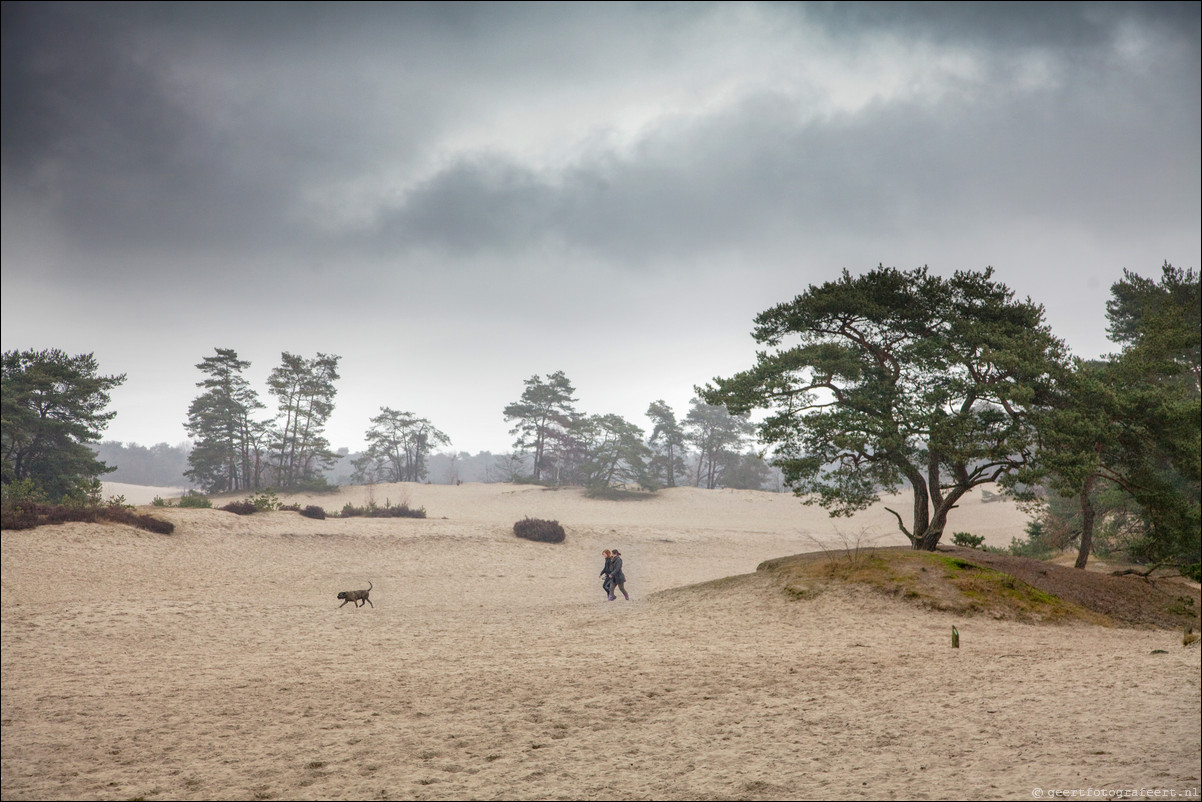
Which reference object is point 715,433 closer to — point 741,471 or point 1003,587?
point 741,471

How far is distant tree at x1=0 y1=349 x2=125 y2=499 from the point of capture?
23.8 m

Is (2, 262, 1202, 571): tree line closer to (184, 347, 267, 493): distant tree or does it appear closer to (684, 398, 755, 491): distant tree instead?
(184, 347, 267, 493): distant tree

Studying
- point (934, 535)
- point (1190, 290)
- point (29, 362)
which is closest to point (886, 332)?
point (934, 535)

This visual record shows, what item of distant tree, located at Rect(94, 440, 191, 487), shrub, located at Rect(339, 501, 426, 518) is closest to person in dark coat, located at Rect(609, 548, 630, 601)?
shrub, located at Rect(339, 501, 426, 518)

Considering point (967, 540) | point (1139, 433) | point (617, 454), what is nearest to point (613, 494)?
point (617, 454)

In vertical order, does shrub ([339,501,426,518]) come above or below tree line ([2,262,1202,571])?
below

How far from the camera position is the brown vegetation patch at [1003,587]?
44.0ft

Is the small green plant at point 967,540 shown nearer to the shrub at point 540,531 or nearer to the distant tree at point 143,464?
the shrub at point 540,531

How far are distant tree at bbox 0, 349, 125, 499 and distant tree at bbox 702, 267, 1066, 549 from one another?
82.9ft

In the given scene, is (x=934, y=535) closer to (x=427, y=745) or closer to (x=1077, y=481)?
(x=1077, y=481)

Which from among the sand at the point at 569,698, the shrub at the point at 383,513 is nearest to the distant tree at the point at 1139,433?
the sand at the point at 569,698

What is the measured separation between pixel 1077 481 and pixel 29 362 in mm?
35849

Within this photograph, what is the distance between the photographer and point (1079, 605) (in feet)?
46.3

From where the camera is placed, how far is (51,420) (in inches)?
977
